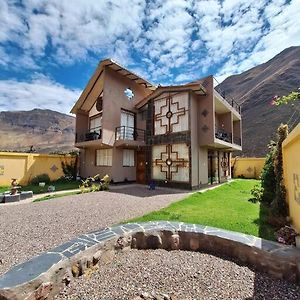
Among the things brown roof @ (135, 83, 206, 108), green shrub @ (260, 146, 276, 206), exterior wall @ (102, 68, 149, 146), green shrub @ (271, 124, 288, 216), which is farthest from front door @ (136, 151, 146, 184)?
green shrub @ (271, 124, 288, 216)

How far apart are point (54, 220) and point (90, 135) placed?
37.0 ft

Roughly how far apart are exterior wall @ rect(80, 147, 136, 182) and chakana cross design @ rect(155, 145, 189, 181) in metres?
2.82

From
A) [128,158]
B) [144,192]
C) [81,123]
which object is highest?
[81,123]

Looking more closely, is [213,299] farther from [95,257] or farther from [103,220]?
[103,220]

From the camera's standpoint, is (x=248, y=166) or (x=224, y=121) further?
(x=248, y=166)

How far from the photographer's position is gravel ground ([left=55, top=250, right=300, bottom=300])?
3146 millimetres

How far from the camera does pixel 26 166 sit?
15.4m

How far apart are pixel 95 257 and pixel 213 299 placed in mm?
2143

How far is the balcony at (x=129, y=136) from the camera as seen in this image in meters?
15.0

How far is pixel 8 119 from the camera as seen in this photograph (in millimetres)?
82750

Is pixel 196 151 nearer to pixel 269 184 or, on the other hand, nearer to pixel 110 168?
pixel 269 184

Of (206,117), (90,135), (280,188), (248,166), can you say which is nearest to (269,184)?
(280,188)

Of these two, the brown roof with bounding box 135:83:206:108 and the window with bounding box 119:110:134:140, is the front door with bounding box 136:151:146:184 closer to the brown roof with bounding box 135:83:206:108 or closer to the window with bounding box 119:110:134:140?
the window with bounding box 119:110:134:140

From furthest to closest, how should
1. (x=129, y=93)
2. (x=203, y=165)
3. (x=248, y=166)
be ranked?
(x=248, y=166) → (x=129, y=93) → (x=203, y=165)
